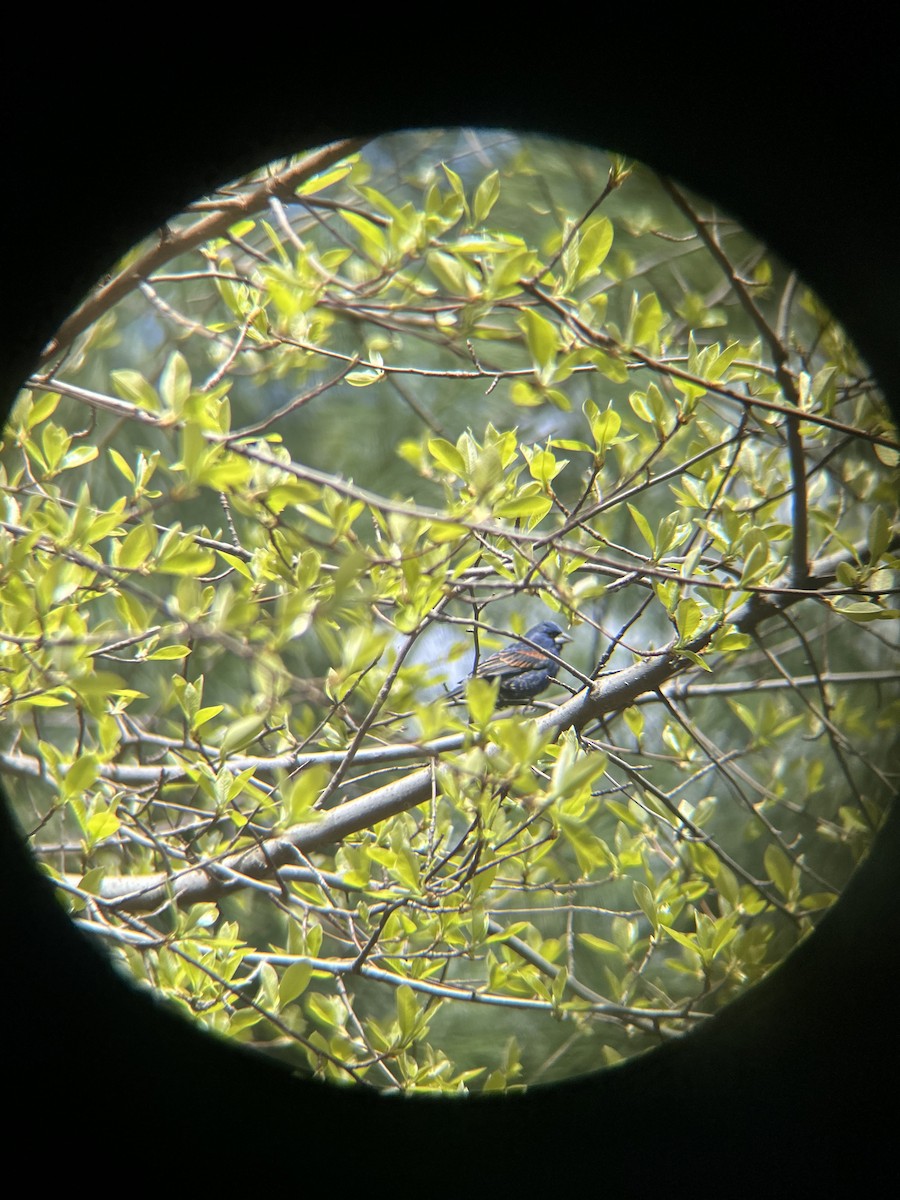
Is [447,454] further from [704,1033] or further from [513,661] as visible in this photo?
[513,661]

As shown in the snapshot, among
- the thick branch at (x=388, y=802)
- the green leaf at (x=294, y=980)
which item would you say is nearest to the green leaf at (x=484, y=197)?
the thick branch at (x=388, y=802)

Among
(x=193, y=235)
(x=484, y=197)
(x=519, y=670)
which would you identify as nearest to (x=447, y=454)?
(x=484, y=197)

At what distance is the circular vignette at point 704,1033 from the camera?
0.76 meters

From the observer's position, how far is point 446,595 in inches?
40.6

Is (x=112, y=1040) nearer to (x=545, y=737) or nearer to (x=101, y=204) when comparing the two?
(x=545, y=737)

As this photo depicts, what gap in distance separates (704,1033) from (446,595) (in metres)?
0.54

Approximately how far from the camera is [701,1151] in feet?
2.56

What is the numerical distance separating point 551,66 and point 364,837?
960 millimetres

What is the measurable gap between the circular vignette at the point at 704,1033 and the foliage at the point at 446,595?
0.37 ft

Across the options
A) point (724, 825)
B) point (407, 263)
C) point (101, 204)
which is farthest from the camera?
point (724, 825)

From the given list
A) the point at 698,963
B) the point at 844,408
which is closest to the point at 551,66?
the point at 844,408

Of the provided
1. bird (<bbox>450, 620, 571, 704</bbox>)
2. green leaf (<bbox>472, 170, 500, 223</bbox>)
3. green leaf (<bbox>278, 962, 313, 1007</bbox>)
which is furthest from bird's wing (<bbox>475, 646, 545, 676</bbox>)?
green leaf (<bbox>472, 170, 500, 223</bbox>)

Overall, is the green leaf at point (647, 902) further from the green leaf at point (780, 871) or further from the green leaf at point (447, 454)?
the green leaf at point (447, 454)

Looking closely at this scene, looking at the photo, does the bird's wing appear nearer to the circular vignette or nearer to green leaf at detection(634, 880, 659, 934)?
green leaf at detection(634, 880, 659, 934)
